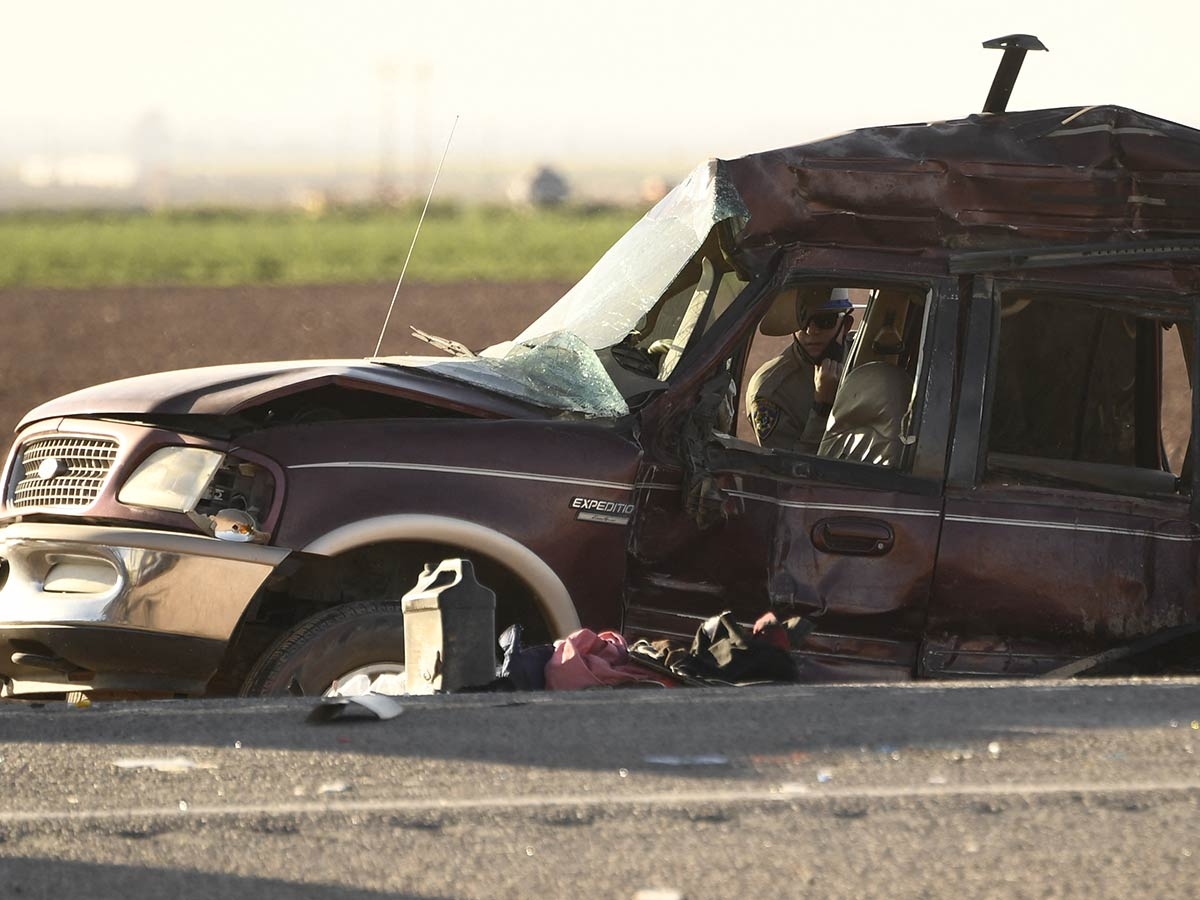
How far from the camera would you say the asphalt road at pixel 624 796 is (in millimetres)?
3918

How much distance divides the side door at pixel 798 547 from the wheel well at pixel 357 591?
1.31ft

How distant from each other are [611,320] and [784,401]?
1076mm

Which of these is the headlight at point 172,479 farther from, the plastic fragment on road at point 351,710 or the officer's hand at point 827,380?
the officer's hand at point 827,380

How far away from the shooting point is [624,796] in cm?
440

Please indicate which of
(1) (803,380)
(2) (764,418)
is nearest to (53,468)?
(2) (764,418)

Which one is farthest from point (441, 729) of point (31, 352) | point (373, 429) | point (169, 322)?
point (169, 322)

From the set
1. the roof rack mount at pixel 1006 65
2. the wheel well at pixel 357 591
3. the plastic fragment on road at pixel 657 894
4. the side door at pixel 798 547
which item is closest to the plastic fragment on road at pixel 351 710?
the wheel well at pixel 357 591

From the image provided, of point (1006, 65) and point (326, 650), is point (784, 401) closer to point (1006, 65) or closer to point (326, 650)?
point (1006, 65)

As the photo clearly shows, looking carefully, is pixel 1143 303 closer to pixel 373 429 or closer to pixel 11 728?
pixel 373 429

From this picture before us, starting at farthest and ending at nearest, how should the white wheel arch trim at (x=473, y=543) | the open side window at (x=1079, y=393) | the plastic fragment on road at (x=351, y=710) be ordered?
the open side window at (x=1079, y=393), the white wheel arch trim at (x=473, y=543), the plastic fragment on road at (x=351, y=710)

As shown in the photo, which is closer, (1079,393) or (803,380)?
(1079,393)

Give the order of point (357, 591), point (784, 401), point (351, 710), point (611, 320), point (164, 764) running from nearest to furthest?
1. point (164, 764)
2. point (351, 710)
3. point (357, 591)
4. point (611, 320)
5. point (784, 401)

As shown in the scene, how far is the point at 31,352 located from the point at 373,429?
20206 millimetres

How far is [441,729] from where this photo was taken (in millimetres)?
4973
